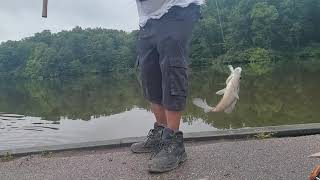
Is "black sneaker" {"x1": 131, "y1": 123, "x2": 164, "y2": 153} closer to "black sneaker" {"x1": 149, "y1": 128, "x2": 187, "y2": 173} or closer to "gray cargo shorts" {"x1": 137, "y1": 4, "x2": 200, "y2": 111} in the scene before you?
"black sneaker" {"x1": 149, "y1": 128, "x2": 187, "y2": 173}

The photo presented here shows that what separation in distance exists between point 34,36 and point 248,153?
105677 mm

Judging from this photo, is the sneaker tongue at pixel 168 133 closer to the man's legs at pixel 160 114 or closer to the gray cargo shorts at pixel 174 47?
the gray cargo shorts at pixel 174 47

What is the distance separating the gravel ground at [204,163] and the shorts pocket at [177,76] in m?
0.61

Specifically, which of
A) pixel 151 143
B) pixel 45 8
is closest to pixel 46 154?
pixel 151 143

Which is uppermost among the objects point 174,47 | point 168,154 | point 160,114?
point 174,47

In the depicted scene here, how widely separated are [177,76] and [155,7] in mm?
654

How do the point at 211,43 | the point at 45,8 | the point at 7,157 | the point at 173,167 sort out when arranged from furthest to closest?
the point at 211,43 < the point at 7,157 < the point at 45,8 < the point at 173,167

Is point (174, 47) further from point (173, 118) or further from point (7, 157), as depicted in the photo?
point (7, 157)

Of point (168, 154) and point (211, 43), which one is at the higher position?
point (211, 43)

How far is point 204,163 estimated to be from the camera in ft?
14.0

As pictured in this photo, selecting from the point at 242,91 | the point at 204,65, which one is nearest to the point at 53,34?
the point at 204,65

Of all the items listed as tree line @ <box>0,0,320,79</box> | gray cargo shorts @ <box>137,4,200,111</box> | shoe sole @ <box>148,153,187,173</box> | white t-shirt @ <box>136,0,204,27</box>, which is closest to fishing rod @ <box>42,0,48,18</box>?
white t-shirt @ <box>136,0,204,27</box>

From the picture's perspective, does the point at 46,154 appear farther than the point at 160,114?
Yes

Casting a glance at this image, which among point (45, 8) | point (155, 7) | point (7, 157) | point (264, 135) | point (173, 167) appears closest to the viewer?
point (173, 167)
